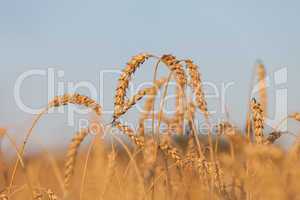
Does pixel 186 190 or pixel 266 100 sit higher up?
pixel 266 100

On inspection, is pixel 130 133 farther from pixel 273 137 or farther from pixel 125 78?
pixel 273 137

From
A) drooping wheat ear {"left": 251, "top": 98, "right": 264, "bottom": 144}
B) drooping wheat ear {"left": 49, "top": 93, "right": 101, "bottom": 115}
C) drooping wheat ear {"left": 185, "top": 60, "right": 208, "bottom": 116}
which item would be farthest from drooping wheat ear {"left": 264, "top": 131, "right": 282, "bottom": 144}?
drooping wheat ear {"left": 49, "top": 93, "right": 101, "bottom": 115}

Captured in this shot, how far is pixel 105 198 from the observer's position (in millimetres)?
1654

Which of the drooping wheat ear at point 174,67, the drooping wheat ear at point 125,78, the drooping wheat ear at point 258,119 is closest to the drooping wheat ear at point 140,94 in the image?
the drooping wheat ear at point 125,78

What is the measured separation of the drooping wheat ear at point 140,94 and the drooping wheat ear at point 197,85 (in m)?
0.19

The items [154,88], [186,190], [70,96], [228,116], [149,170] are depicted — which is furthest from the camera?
[228,116]

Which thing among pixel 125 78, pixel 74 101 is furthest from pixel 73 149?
pixel 125 78

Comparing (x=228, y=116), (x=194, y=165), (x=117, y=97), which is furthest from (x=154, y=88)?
(x=228, y=116)

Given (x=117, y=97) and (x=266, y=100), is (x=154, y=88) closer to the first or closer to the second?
(x=117, y=97)

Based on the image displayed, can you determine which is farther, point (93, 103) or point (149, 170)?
point (93, 103)

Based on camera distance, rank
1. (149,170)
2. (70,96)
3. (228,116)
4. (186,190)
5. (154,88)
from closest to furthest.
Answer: (149,170)
(154,88)
(70,96)
(186,190)
(228,116)

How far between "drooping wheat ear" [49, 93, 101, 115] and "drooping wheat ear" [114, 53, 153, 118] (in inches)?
3.6

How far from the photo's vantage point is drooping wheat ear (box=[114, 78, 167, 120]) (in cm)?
140

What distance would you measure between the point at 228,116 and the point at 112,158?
1.41 feet
